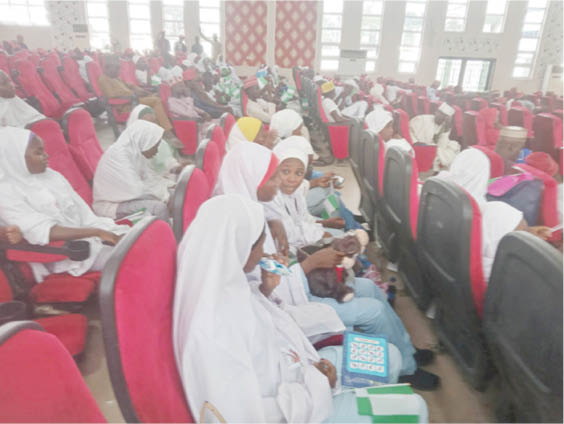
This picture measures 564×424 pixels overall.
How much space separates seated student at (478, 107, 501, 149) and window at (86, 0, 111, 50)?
1234 cm

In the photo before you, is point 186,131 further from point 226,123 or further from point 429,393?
point 429,393

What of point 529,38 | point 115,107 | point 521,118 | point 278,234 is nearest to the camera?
point 278,234

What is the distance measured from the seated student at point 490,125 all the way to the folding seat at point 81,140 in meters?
4.02

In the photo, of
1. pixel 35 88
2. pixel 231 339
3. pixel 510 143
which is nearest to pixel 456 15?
pixel 510 143

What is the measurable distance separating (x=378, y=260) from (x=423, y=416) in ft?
5.28

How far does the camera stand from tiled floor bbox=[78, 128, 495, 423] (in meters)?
1.51

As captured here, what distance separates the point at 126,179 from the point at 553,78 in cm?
1643

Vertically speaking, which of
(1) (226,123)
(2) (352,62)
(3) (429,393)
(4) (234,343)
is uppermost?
(2) (352,62)

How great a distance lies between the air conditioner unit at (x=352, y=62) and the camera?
1231 cm

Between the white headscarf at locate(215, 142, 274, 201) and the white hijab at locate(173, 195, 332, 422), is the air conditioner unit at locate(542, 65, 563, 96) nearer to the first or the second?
the white headscarf at locate(215, 142, 274, 201)

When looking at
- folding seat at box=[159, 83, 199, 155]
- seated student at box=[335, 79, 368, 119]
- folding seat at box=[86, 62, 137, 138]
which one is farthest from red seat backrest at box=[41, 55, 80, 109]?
seated student at box=[335, 79, 368, 119]

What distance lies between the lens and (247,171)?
1874 mm

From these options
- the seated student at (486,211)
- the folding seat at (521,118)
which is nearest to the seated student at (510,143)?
the seated student at (486,211)

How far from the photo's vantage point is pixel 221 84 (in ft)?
25.6
